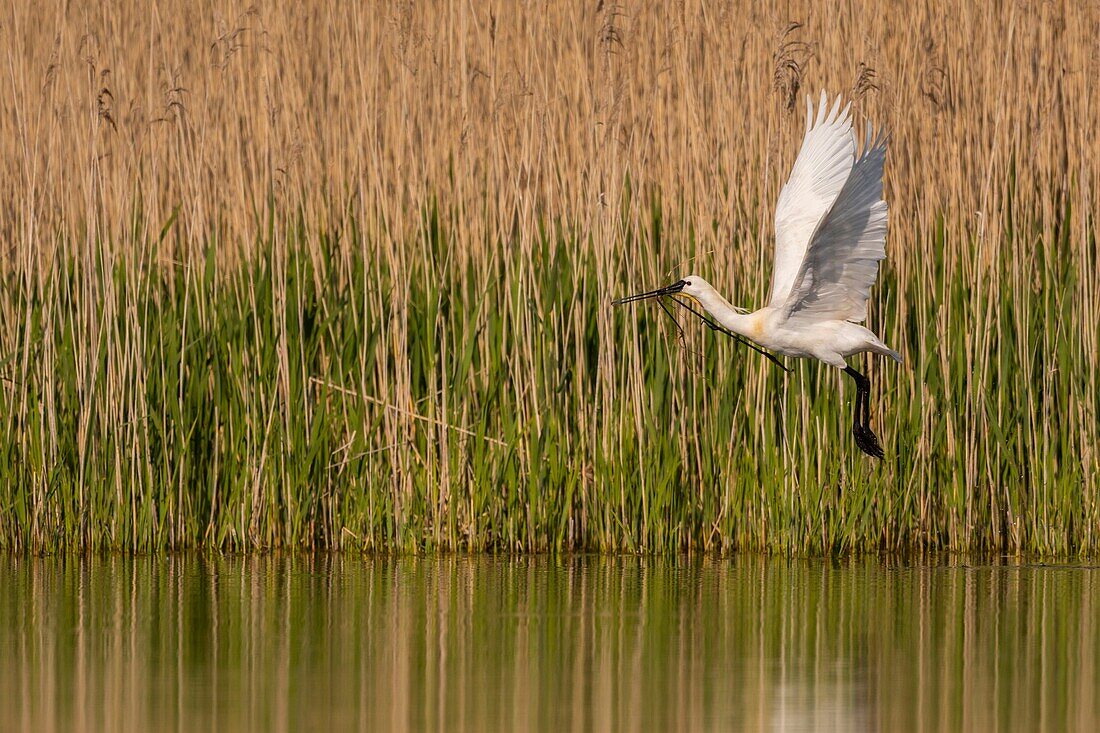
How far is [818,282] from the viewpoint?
21.2 feet

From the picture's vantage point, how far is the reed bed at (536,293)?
704 cm

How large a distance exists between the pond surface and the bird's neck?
91 cm

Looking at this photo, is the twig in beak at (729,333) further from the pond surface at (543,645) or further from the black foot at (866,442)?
the pond surface at (543,645)

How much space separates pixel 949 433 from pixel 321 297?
2.63 meters

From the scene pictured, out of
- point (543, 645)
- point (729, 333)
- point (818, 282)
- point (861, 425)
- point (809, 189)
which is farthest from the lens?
point (729, 333)

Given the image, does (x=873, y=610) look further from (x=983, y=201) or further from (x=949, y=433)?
(x=983, y=201)

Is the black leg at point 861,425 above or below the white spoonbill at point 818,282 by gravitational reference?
below

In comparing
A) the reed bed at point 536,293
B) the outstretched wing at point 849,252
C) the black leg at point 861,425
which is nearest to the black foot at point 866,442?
the black leg at point 861,425

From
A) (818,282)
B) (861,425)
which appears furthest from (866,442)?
(818,282)

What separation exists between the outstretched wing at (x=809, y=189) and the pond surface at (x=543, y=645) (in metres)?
1.15

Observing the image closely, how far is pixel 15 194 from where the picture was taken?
753cm

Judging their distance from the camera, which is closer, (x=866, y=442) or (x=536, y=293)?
(x=866, y=442)

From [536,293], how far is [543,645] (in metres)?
2.18

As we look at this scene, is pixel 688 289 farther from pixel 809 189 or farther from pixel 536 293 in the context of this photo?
pixel 536 293
